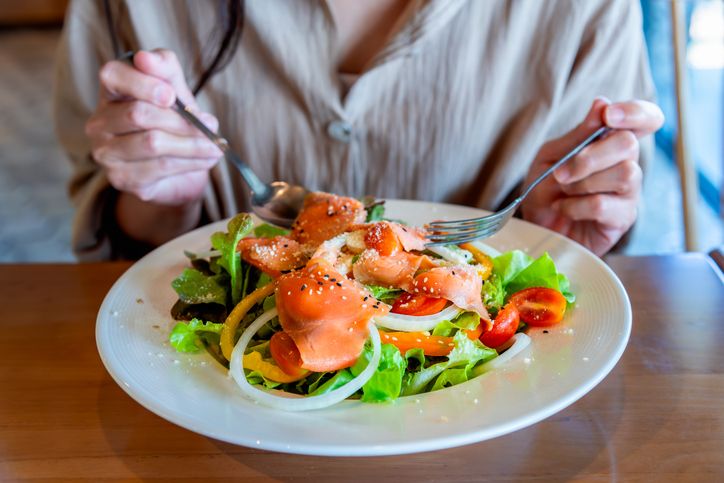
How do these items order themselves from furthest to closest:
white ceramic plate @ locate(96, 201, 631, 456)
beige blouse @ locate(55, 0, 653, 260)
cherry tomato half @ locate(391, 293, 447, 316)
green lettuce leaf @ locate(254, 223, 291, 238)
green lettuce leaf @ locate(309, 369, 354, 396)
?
beige blouse @ locate(55, 0, 653, 260) → green lettuce leaf @ locate(254, 223, 291, 238) → cherry tomato half @ locate(391, 293, 447, 316) → green lettuce leaf @ locate(309, 369, 354, 396) → white ceramic plate @ locate(96, 201, 631, 456)

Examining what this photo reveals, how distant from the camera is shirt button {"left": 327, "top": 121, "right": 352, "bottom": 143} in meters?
1.50

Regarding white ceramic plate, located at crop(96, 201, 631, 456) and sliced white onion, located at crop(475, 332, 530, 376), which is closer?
white ceramic plate, located at crop(96, 201, 631, 456)

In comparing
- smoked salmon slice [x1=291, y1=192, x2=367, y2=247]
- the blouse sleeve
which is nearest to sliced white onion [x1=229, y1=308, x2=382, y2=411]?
smoked salmon slice [x1=291, y1=192, x2=367, y2=247]

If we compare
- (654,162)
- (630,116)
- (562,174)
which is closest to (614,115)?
(630,116)

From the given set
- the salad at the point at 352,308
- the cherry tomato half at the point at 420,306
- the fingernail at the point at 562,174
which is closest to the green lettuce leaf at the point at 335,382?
A: the salad at the point at 352,308

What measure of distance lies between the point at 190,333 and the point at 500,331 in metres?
0.43

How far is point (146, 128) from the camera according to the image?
1.22 meters

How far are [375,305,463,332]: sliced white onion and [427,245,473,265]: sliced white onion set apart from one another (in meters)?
0.13

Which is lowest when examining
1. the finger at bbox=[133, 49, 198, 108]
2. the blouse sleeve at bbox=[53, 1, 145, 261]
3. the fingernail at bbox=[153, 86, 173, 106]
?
the blouse sleeve at bbox=[53, 1, 145, 261]

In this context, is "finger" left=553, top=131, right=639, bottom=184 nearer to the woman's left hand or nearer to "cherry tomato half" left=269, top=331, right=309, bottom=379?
the woman's left hand

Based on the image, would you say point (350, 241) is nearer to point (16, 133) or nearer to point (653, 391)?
point (653, 391)

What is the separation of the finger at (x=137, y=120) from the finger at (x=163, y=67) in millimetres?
47

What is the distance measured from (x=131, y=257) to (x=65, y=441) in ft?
2.77

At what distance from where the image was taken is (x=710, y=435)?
0.83m
